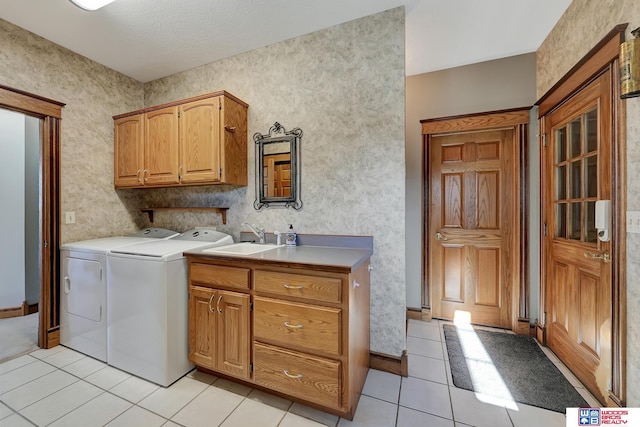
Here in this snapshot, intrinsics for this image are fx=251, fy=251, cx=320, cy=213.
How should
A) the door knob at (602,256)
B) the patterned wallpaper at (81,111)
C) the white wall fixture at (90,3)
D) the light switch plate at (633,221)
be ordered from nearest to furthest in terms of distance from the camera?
1. the light switch plate at (633,221)
2. the door knob at (602,256)
3. the white wall fixture at (90,3)
4. the patterned wallpaper at (81,111)

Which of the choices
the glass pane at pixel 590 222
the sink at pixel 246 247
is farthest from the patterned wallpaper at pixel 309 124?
the glass pane at pixel 590 222

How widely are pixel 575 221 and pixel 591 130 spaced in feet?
2.15

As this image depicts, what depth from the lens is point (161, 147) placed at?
2.41 meters

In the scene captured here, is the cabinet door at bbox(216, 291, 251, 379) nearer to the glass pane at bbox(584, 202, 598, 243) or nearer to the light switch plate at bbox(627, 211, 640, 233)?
the light switch plate at bbox(627, 211, 640, 233)

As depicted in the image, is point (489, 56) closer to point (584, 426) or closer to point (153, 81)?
point (584, 426)

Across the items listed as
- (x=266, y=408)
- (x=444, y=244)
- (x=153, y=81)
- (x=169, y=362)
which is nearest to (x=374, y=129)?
(x=444, y=244)

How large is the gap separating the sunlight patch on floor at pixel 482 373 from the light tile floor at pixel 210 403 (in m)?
0.06

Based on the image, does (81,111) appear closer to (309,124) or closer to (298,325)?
(309,124)

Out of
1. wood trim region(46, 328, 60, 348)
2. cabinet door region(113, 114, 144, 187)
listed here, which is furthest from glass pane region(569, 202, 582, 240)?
wood trim region(46, 328, 60, 348)

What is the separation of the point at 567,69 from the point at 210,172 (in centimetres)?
296

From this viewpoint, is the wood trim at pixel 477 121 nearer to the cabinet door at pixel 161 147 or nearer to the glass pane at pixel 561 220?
the glass pane at pixel 561 220

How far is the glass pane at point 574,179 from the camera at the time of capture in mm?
1862

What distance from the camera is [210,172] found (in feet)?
7.16

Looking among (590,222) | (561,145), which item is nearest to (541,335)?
(590,222)
